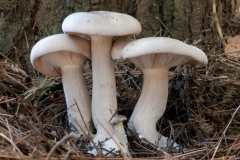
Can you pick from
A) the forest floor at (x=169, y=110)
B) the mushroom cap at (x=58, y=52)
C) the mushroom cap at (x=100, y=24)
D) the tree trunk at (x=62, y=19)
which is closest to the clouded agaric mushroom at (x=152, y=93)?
the forest floor at (x=169, y=110)

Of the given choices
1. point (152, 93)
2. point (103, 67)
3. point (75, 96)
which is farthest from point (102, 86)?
point (152, 93)

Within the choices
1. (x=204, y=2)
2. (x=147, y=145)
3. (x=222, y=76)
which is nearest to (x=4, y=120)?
(x=147, y=145)

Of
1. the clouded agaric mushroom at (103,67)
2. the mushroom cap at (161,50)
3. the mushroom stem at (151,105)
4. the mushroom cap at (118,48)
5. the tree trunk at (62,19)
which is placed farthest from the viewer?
the tree trunk at (62,19)

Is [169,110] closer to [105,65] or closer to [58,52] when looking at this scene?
[105,65]

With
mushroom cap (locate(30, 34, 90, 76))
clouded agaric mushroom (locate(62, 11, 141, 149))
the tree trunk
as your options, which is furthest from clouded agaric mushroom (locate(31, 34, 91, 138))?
the tree trunk

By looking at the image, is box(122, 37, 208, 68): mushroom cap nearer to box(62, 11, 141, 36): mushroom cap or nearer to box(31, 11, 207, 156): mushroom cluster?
box(31, 11, 207, 156): mushroom cluster

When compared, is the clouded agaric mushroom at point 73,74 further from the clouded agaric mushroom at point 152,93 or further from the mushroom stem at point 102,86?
the clouded agaric mushroom at point 152,93
